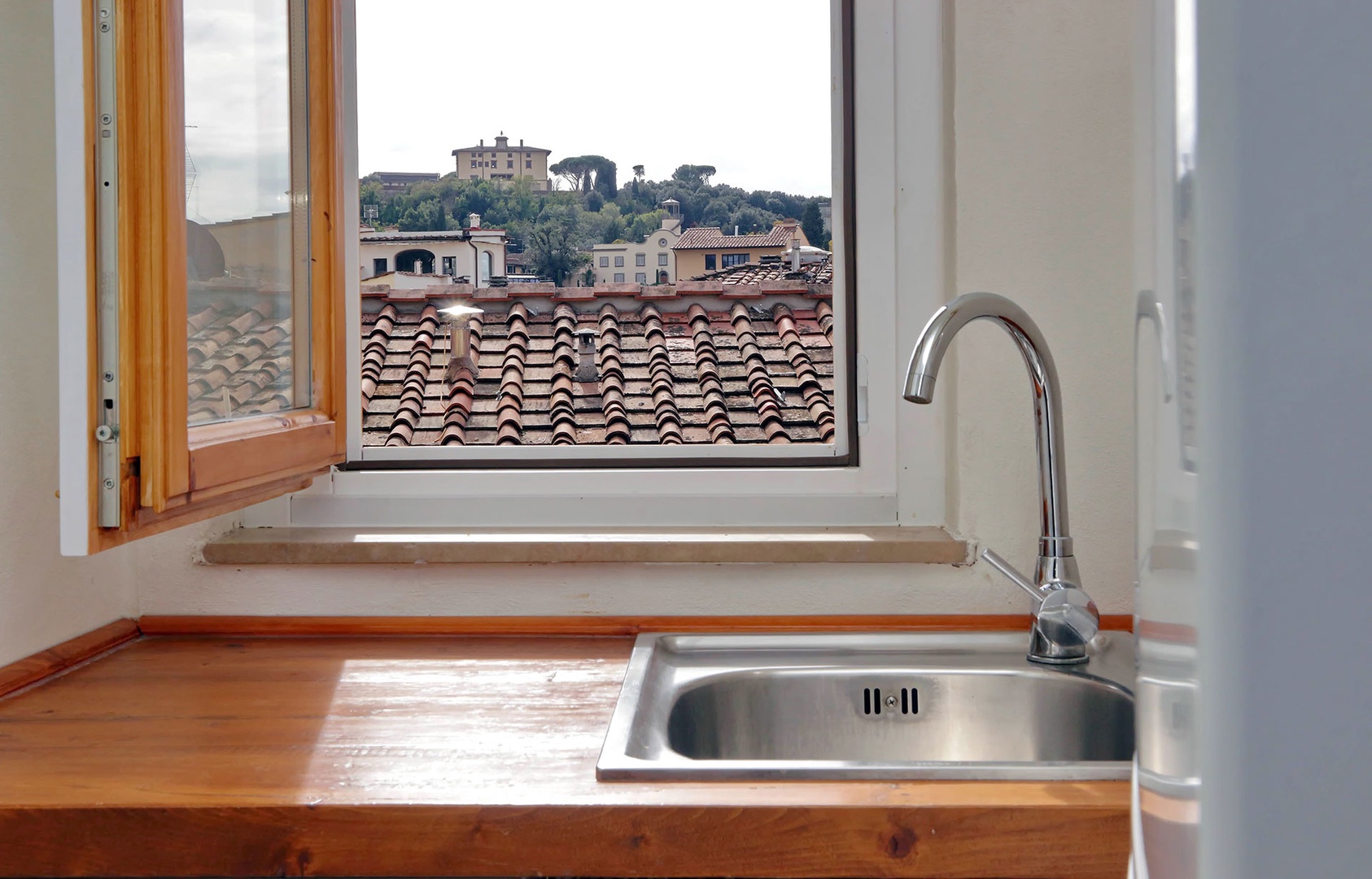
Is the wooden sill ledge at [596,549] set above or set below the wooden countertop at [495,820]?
above

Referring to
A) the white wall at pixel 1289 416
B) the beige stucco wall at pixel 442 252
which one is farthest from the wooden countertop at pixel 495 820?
the beige stucco wall at pixel 442 252

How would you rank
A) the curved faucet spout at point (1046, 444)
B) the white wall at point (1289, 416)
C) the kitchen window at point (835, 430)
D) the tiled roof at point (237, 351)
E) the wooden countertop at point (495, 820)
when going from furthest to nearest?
the kitchen window at point (835, 430), the curved faucet spout at point (1046, 444), the tiled roof at point (237, 351), the wooden countertop at point (495, 820), the white wall at point (1289, 416)

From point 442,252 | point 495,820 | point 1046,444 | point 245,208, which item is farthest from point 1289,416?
point 442,252

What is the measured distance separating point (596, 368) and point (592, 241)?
212 millimetres

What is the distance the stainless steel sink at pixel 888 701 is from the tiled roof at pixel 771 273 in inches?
24.2

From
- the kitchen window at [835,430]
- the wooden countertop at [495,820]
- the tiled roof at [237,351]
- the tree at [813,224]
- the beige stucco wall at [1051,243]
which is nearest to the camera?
the wooden countertop at [495,820]

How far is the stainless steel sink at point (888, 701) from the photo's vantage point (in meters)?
1.22

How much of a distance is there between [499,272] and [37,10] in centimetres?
70

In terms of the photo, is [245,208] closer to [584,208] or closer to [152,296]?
[152,296]

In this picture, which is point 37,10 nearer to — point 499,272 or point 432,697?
point 499,272

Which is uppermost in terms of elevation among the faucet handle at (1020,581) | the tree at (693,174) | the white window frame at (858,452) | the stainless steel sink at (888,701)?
the tree at (693,174)

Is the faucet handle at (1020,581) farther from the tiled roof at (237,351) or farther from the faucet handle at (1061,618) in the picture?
the tiled roof at (237,351)

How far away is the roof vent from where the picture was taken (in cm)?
169

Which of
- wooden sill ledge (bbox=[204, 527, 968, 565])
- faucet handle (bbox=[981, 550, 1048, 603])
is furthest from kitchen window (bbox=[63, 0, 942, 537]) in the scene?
faucet handle (bbox=[981, 550, 1048, 603])
